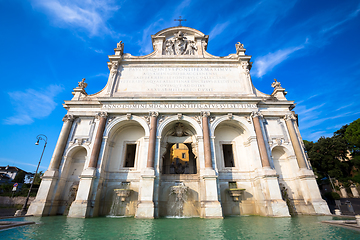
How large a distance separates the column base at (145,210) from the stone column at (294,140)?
12806 mm

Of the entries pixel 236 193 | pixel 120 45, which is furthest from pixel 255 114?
pixel 120 45

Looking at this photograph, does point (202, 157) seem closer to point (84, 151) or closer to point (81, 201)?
point (81, 201)

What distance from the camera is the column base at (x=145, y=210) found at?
11.6m

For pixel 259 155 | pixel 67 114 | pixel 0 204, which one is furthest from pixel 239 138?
pixel 0 204

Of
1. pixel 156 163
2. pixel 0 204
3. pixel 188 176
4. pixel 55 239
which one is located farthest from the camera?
pixel 0 204

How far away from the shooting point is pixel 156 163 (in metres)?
14.0

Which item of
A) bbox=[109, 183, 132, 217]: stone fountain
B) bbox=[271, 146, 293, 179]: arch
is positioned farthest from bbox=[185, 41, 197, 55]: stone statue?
bbox=[109, 183, 132, 217]: stone fountain

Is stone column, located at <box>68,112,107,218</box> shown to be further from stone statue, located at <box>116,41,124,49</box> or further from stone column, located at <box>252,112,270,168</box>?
stone column, located at <box>252,112,270,168</box>

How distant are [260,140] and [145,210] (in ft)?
36.0

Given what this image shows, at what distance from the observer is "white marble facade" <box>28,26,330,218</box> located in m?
13.0

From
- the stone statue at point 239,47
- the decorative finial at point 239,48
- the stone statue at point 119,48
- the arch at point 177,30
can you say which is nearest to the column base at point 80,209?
the stone statue at point 119,48

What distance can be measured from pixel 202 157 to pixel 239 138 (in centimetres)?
514

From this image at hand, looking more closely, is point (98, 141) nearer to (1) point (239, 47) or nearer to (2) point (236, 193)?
(2) point (236, 193)

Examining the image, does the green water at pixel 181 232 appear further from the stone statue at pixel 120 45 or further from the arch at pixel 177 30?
the arch at pixel 177 30
